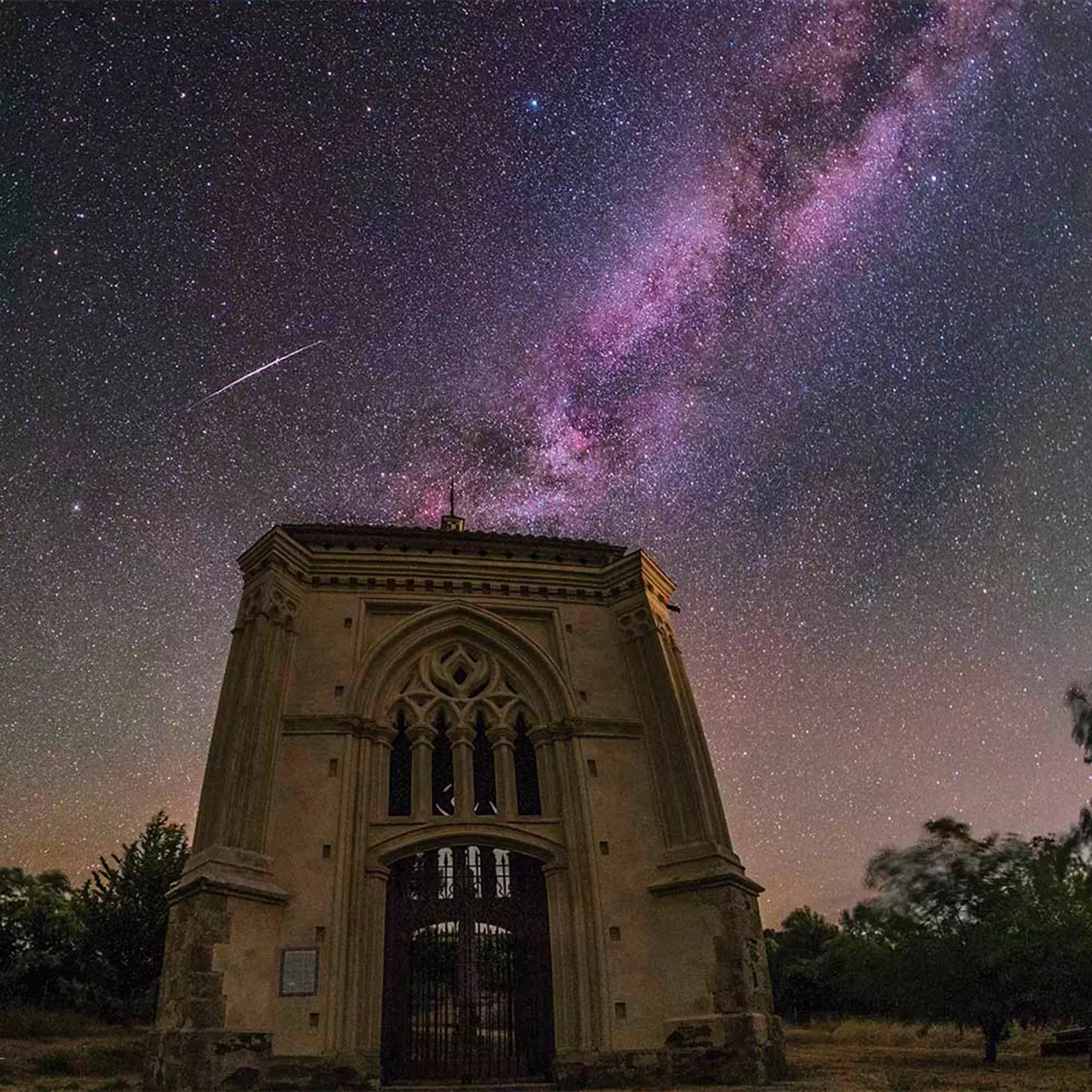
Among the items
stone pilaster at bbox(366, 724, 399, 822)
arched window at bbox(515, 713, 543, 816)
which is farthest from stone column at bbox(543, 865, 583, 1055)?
stone pilaster at bbox(366, 724, 399, 822)

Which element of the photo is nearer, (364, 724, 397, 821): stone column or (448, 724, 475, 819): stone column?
(364, 724, 397, 821): stone column

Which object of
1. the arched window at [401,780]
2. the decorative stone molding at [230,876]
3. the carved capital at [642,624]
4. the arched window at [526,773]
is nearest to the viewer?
the decorative stone molding at [230,876]

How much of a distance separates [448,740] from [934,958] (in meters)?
14.2

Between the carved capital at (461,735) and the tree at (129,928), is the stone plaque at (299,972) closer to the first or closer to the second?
the carved capital at (461,735)

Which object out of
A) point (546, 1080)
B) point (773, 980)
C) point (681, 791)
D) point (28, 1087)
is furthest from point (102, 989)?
point (773, 980)

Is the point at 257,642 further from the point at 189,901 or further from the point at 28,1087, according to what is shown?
the point at 28,1087

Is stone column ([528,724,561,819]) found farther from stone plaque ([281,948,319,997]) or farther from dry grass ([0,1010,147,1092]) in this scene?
dry grass ([0,1010,147,1092])

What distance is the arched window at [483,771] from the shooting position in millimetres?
21016

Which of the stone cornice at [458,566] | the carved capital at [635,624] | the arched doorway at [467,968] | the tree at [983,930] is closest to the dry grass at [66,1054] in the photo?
the arched doorway at [467,968]

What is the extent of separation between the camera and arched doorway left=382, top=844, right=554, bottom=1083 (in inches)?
685

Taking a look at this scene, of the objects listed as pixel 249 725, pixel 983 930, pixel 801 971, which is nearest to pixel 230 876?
pixel 249 725

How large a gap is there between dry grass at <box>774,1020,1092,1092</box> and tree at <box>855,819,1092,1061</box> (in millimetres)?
1246

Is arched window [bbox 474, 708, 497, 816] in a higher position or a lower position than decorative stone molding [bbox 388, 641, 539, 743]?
lower

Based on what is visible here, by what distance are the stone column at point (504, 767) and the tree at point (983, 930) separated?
1236cm
